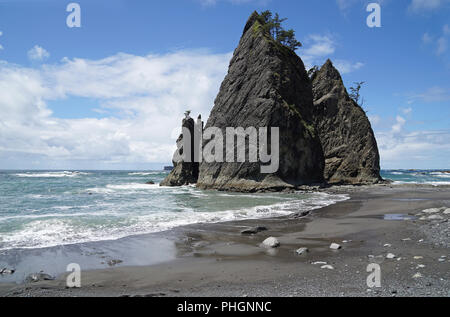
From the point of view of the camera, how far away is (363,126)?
47688mm

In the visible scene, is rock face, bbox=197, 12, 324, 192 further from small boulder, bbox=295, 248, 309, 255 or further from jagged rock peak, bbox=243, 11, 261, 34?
small boulder, bbox=295, 248, 309, 255

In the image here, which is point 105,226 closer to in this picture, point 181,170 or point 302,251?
point 302,251

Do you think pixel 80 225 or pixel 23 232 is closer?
pixel 23 232

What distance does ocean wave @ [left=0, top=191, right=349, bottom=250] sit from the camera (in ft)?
34.5

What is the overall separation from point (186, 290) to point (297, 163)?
31565 millimetres

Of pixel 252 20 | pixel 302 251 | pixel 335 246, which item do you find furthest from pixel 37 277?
pixel 252 20

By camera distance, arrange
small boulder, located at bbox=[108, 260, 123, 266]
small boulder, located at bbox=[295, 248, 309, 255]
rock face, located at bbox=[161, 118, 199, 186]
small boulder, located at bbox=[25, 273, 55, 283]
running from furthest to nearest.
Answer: rock face, located at bbox=[161, 118, 199, 186] → small boulder, located at bbox=[295, 248, 309, 255] → small boulder, located at bbox=[108, 260, 123, 266] → small boulder, located at bbox=[25, 273, 55, 283]

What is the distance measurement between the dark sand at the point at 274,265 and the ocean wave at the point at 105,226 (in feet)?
4.73

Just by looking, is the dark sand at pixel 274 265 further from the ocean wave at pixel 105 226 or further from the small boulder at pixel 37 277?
the ocean wave at pixel 105 226

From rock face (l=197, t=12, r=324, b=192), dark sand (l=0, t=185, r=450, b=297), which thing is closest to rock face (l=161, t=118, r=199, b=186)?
rock face (l=197, t=12, r=324, b=192)

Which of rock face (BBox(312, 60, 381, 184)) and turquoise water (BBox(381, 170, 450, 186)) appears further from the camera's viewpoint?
turquoise water (BBox(381, 170, 450, 186))

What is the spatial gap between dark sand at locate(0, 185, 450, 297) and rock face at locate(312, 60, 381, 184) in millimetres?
34738
